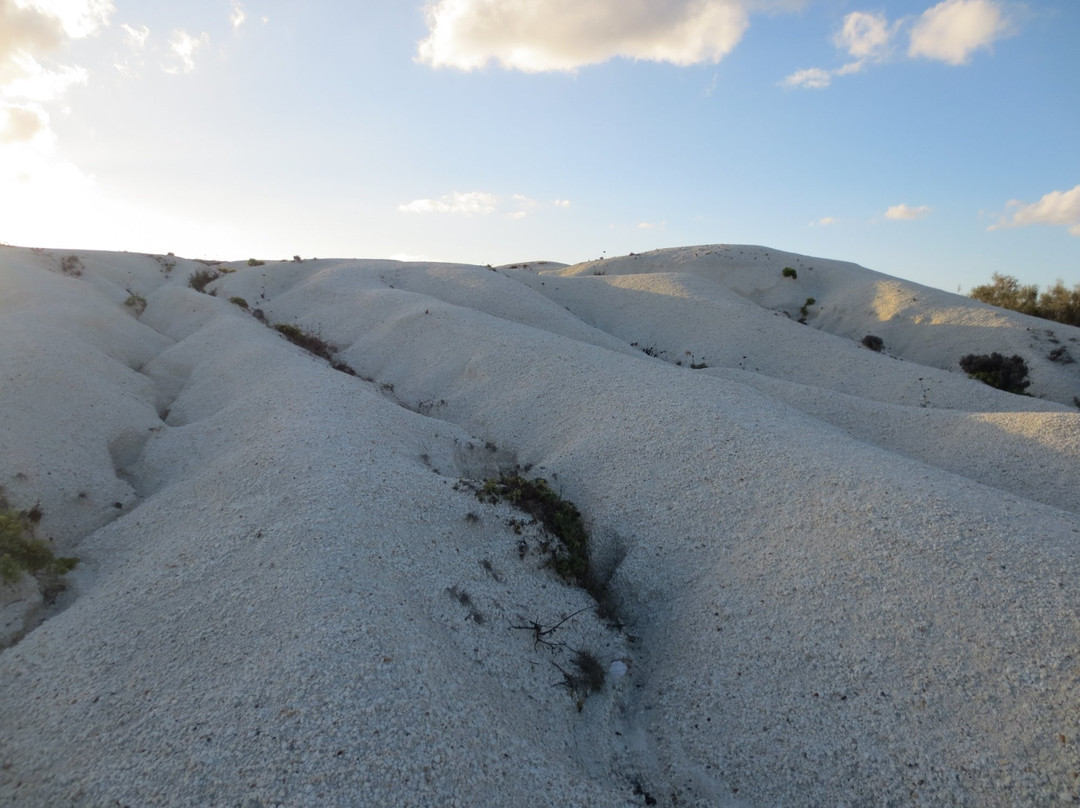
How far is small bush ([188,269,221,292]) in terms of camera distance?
37.0 m

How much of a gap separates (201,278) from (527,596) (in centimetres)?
3690

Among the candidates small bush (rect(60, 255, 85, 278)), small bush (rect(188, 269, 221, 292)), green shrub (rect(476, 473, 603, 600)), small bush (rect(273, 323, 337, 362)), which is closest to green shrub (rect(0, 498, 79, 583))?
green shrub (rect(476, 473, 603, 600))

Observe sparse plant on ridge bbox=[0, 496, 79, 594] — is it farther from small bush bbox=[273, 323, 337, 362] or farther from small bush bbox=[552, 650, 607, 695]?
small bush bbox=[273, 323, 337, 362]

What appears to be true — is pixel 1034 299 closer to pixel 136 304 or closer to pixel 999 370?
pixel 999 370

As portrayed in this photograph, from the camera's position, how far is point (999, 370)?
91.5 feet

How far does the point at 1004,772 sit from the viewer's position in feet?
23.7

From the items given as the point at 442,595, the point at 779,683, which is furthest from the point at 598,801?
the point at 442,595

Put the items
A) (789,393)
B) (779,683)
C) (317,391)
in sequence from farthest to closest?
(789,393), (317,391), (779,683)

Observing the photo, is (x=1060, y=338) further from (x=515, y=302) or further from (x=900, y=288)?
(x=515, y=302)

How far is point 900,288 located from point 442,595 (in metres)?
39.6

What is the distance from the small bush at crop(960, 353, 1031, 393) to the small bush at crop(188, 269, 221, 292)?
4196 centimetres

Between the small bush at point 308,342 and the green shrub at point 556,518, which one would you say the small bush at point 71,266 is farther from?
the green shrub at point 556,518

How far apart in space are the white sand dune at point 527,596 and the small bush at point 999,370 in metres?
13.7

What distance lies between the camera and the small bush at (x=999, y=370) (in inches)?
1067
